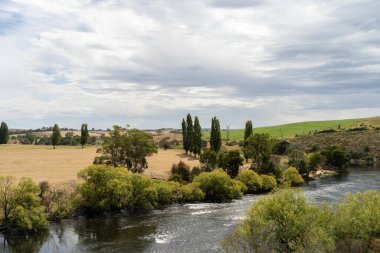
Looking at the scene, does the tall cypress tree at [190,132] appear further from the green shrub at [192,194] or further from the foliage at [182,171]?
the green shrub at [192,194]

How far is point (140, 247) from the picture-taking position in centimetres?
5062

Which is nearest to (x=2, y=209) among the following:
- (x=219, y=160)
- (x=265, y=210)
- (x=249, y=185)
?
(x=265, y=210)

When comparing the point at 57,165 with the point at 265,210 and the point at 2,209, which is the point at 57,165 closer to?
the point at 2,209

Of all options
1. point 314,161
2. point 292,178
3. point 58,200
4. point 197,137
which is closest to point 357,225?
point 58,200

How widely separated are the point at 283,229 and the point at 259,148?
2888 inches

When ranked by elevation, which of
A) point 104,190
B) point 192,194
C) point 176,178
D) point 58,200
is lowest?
point 192,194

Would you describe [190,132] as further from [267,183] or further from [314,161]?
[267,183]

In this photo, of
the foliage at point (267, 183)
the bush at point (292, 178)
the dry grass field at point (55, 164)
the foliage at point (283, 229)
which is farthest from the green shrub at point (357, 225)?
the bush at point (292, 178)

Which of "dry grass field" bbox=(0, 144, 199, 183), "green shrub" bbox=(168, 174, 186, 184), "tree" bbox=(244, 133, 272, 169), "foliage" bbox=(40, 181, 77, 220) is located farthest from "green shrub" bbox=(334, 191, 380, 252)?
"tree" bbox=(244, 133, 272, 169)

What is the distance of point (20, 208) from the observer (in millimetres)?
58000

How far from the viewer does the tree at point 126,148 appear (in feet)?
317

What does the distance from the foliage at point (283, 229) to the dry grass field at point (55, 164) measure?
50.7 m

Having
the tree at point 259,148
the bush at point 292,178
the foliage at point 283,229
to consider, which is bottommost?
the bush at point 292,178

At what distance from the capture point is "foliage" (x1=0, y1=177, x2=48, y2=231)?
190 feet
